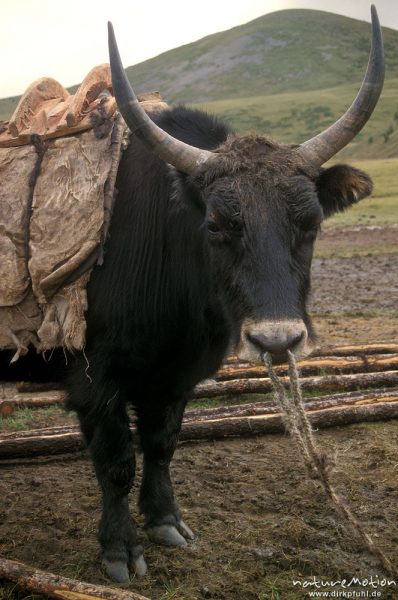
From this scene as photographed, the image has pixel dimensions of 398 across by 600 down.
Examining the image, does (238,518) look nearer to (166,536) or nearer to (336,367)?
(166,536)

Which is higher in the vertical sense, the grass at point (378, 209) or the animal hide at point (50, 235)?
the animal hide at point (50, 235)

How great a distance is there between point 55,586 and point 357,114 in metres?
2.88

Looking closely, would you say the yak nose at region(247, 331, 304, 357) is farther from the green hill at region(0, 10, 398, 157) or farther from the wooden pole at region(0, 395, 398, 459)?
the green hill at region(0, 10, 398, 157)

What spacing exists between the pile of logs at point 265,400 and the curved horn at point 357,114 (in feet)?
9.36

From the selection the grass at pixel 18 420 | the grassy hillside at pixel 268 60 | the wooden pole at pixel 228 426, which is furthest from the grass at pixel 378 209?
the grassy hillside at pixel 268 60

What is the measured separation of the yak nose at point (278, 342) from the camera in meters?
3.33

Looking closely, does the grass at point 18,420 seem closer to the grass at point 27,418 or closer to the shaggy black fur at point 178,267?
the grass at point 27,418

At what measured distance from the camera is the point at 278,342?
3328 mm

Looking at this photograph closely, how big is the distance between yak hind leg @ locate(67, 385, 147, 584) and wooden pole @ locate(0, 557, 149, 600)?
634mm

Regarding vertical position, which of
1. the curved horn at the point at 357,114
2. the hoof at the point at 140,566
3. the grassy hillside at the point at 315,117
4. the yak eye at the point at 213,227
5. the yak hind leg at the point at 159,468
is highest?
the curved horn at the point at 357,114

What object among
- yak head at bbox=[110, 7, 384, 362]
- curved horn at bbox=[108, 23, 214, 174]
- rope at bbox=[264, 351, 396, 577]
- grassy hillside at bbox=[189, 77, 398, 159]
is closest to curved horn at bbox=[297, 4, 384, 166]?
yak head at bbox=[110, 7, 384, 362]

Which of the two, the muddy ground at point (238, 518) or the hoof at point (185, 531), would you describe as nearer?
the muddy ground at point (238, 518)

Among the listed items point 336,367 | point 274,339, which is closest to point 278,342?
point 274,339

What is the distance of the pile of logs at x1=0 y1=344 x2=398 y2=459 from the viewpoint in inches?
235
